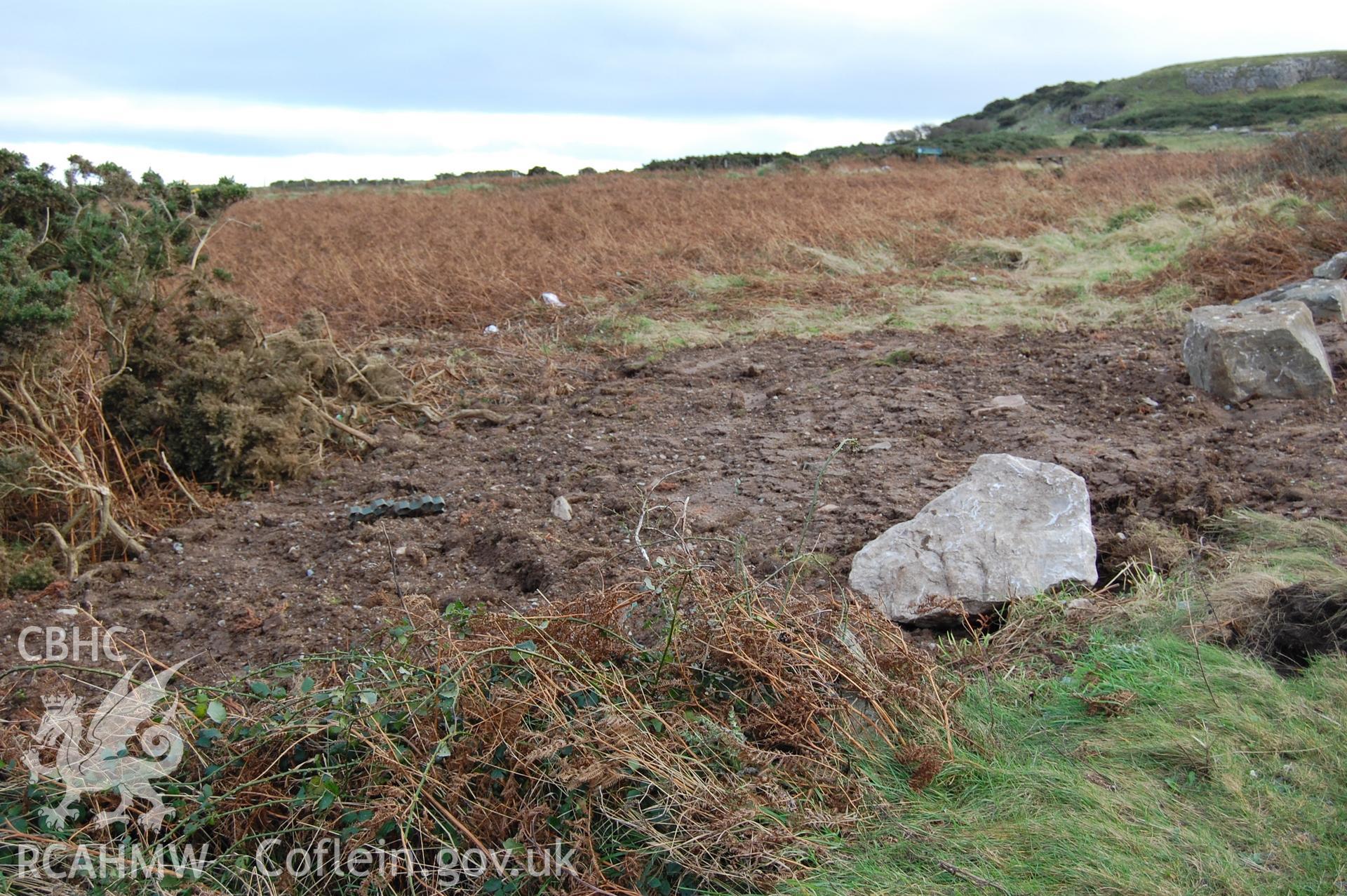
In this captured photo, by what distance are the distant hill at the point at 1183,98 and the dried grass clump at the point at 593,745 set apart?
134 ft

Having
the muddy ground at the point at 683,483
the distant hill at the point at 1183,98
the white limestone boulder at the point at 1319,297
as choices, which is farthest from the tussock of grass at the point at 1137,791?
the distant hill at the point at 1183,98

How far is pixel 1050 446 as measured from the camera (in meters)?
5.02

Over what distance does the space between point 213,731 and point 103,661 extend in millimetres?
1427

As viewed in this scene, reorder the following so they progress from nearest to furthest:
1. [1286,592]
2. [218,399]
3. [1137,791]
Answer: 1. [1137,791]
2. [1286,592]
3. [218,399]

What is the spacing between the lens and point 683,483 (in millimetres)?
4902

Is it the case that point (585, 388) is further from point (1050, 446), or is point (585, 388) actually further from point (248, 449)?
point (1050, 446)

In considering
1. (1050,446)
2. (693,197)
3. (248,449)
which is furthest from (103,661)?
(693,197)

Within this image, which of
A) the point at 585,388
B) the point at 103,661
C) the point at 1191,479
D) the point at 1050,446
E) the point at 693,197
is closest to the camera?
the point at 103,661

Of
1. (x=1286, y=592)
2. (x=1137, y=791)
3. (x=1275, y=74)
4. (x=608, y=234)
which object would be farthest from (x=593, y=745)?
(x=1275, y=74)

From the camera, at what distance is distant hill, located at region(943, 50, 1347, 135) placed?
3881cm

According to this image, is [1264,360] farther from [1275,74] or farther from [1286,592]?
[1275,74]

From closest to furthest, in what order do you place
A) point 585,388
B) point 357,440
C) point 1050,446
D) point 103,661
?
point 103,661
point 1050,446
point 357,440
point 585,388

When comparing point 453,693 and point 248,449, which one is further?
point 248,449

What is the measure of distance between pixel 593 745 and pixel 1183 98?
56.8 metres
